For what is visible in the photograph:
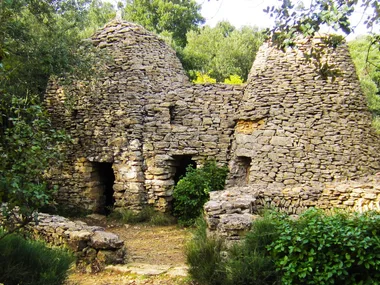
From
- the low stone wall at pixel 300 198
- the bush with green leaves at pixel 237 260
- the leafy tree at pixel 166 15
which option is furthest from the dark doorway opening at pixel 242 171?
the leafy tree at pixel 166 15

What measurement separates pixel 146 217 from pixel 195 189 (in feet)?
4.81

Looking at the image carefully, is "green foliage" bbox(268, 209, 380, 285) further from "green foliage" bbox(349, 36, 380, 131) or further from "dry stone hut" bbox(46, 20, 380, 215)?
"green foliage" bbox(349, 36, 380, 131)

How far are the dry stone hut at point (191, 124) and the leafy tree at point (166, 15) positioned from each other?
478 inches

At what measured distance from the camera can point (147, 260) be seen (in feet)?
21.9

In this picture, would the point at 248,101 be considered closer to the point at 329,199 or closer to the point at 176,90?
the point at 176,90

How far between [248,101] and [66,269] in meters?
5.77

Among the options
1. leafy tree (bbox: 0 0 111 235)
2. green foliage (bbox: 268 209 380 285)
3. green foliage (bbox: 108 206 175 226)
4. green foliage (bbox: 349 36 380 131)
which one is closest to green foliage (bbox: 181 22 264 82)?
green foliage (bbox: 349 36 380 131)

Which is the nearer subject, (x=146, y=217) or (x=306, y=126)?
(x=306, y=126)

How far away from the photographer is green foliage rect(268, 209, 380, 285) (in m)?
4.12

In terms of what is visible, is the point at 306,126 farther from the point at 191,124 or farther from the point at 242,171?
the point at 191,124

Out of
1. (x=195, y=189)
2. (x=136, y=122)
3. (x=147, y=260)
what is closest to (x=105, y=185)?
(x=136, y=122)

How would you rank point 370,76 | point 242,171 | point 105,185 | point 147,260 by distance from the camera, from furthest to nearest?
point 370,76 → point 105,185 → point 242,171 → point 147,260

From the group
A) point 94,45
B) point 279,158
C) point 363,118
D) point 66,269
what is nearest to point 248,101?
point 279,158

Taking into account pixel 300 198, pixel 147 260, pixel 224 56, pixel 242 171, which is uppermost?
pixel 224 56
